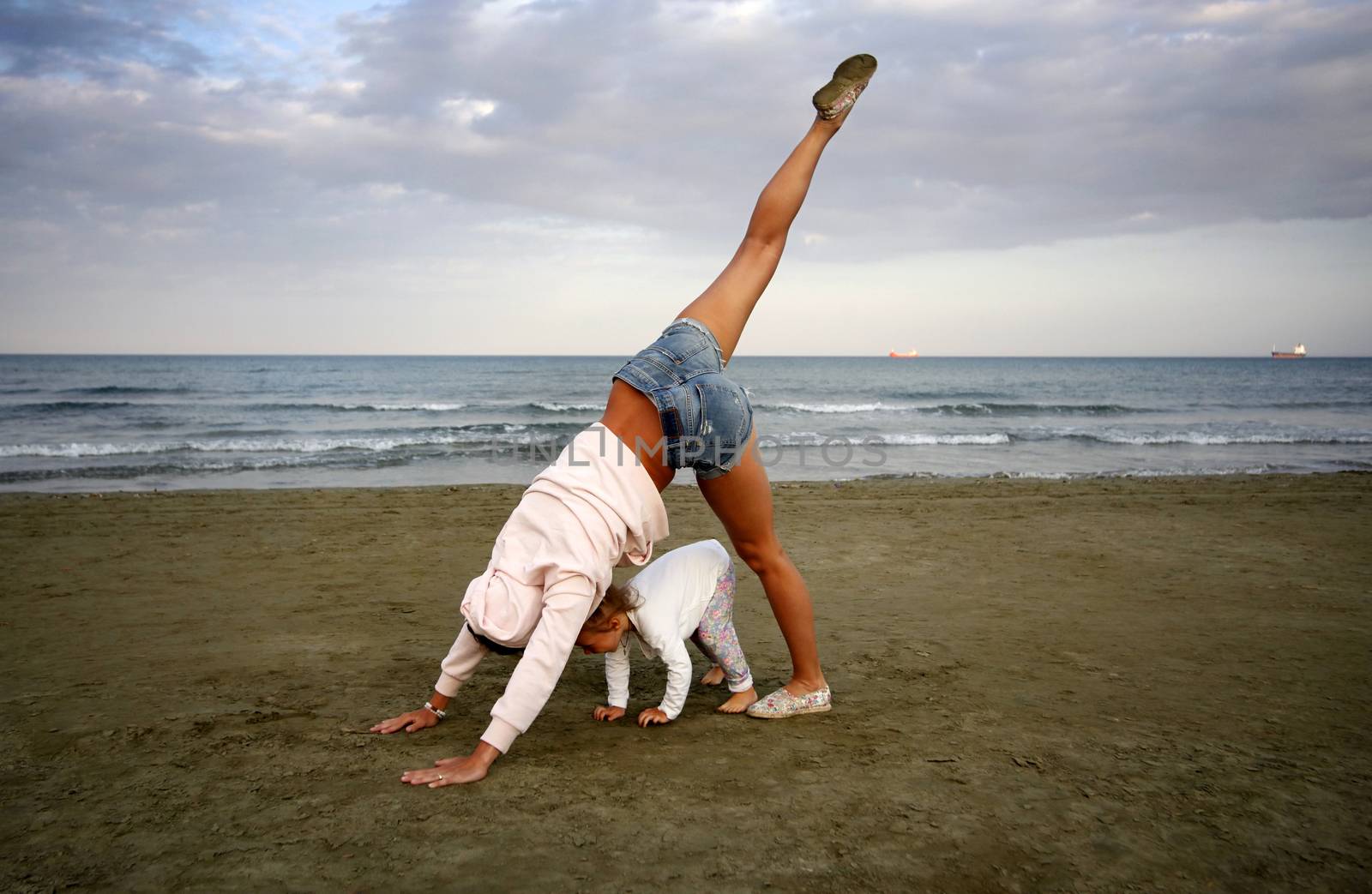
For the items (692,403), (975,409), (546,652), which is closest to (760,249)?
(692,403)

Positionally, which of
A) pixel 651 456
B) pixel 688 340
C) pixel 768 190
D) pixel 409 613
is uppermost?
pixel 768 190

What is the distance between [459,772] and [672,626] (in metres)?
0.92

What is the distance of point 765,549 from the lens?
308cm

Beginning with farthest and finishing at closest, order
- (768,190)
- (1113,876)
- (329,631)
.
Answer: (329,631)
(768,190)
(1113,876)

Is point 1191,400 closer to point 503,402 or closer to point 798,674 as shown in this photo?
point 503,402

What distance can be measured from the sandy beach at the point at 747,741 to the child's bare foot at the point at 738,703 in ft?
0.23

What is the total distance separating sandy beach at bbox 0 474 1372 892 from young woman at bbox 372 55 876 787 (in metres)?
0.28

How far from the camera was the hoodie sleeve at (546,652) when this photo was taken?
2.48 meters

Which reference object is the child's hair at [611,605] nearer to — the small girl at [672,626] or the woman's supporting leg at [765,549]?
the small girl at [672,626]

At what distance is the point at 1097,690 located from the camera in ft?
11.3

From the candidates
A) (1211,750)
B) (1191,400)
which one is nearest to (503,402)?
(1191,400)

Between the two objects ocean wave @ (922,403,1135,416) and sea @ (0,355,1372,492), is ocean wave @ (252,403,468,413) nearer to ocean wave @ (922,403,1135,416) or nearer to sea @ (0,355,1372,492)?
sea @ (0,355,1372,492)

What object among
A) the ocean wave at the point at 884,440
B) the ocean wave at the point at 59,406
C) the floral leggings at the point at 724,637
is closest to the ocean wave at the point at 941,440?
the ocean wave at the point at 884,440

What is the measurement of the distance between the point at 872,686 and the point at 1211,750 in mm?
1235
